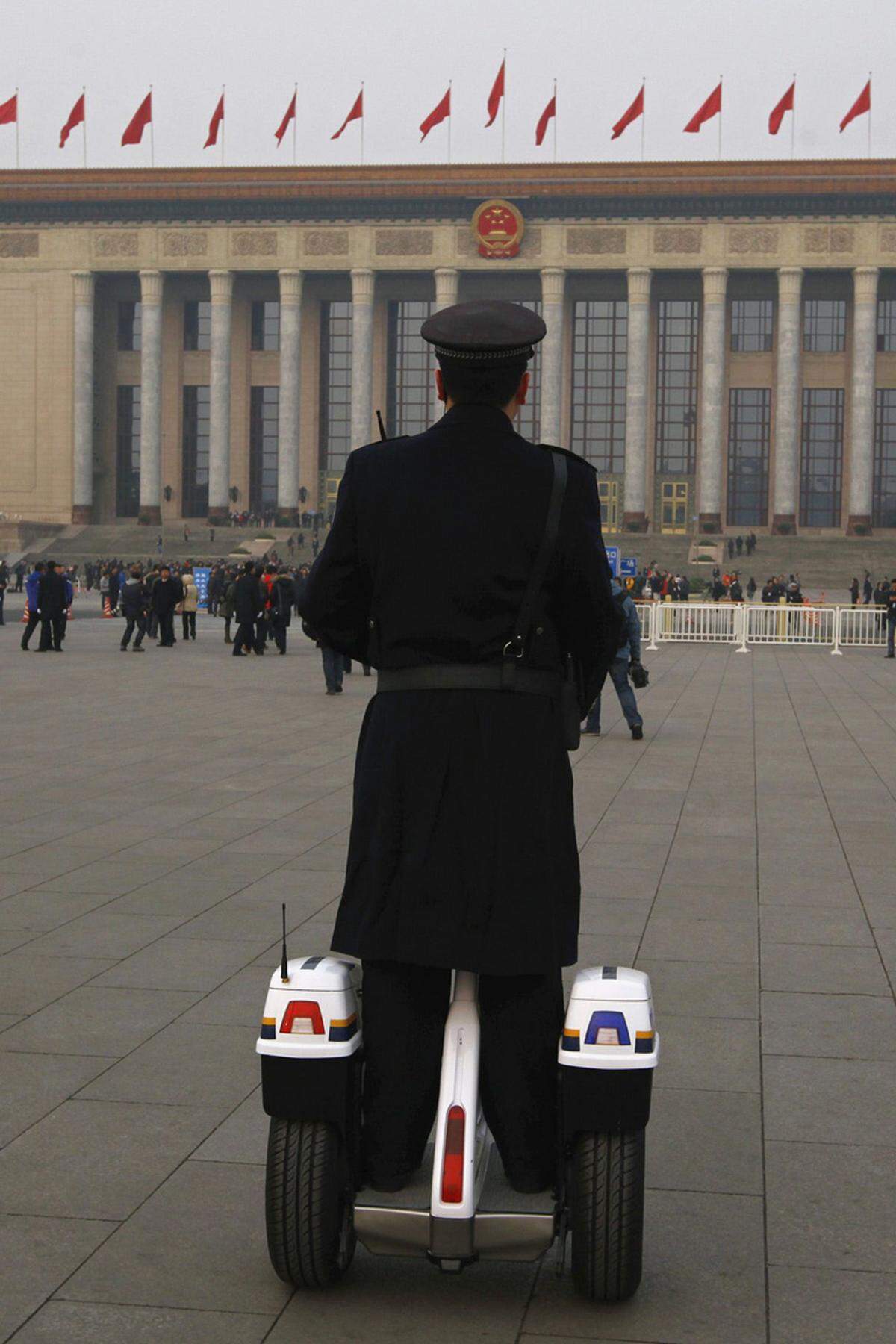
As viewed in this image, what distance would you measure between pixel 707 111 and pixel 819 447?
15433 mm

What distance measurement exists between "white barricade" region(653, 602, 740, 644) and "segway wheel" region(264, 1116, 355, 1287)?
29.5 meters

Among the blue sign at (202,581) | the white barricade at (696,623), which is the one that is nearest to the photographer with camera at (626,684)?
the white barricade at (696,623)

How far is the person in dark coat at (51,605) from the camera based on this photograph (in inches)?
1025

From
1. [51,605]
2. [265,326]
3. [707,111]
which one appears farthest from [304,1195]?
[265,326]

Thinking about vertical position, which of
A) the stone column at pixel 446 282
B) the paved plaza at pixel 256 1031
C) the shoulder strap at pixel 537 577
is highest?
the stone column at pixel 446 282

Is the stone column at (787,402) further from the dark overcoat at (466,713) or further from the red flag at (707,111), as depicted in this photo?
the dark overcoat at (466,713)

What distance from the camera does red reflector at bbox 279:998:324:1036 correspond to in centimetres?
333

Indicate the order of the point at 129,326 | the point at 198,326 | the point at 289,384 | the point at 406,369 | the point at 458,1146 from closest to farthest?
the point at 458,1146
the point at 289,384
the point at 406,369
the point at 129,326
the point at 198,326

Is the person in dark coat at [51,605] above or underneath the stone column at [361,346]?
underneath

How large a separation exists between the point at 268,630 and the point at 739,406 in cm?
4434

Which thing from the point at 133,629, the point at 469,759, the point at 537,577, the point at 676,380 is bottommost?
the point at 133,629

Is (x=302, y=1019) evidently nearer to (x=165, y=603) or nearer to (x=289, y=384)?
(x=165, y=603)

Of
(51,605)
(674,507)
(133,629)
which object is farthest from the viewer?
(674,507)

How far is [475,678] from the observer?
3318mm
